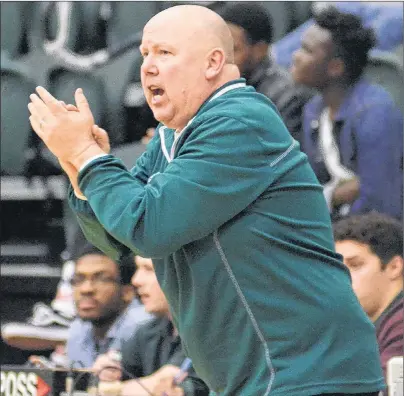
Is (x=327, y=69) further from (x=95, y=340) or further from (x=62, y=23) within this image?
(x=95, y=340)

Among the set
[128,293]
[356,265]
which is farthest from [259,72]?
[128,293]

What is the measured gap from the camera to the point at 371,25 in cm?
425

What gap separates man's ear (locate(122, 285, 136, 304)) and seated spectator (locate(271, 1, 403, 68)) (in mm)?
1148

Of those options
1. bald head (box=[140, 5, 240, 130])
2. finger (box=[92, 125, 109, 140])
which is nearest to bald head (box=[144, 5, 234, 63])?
bald head (box=[140, 5, 240, 130])

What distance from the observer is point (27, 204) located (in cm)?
468

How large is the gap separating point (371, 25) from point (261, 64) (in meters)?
0.47

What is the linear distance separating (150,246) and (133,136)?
2638mm

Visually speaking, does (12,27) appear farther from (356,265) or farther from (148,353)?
(356,265)

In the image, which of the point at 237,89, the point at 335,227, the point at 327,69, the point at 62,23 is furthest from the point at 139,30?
the point at 237,89

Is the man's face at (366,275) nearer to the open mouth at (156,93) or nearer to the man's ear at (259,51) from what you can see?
the man's ear at (259,51)

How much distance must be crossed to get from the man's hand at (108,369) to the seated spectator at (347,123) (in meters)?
1.07

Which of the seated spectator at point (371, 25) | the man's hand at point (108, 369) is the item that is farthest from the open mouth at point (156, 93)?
the seated spectator at point (371, 25)

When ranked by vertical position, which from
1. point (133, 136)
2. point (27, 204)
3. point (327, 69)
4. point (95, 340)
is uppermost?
point (327, 69)

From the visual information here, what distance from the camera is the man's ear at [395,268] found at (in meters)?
3.93
